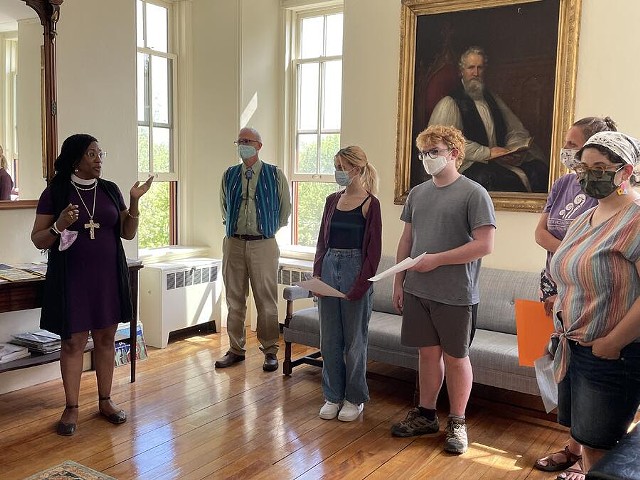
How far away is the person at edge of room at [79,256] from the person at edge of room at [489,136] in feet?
6.94

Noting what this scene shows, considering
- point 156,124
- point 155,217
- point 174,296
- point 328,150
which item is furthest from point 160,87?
point 174,296

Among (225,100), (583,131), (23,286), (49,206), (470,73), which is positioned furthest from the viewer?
(225,100)

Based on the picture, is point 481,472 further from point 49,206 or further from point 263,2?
point 263,2

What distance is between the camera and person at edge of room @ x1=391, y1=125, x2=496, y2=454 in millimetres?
2988

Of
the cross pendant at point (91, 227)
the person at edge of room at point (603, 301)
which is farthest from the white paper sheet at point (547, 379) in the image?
the cross pendant at point (91, 227)

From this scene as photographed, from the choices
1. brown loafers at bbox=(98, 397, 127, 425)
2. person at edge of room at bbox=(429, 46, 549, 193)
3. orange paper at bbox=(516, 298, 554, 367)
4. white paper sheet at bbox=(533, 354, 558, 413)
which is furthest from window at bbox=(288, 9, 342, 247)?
white paper sheet at bbox=(533, 354, 558, 413)

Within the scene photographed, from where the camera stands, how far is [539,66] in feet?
Answer: 13.0

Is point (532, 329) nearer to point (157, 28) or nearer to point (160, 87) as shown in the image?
point (160, 87)

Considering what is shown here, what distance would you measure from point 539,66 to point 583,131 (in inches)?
54.5

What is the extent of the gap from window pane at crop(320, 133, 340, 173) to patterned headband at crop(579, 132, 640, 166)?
3.52 m

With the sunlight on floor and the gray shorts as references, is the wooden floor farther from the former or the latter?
the gray shorts

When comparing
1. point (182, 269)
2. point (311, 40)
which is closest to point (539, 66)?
point (311, 40)

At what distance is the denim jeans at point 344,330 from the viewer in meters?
3.38

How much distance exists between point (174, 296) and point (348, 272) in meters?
2.13
